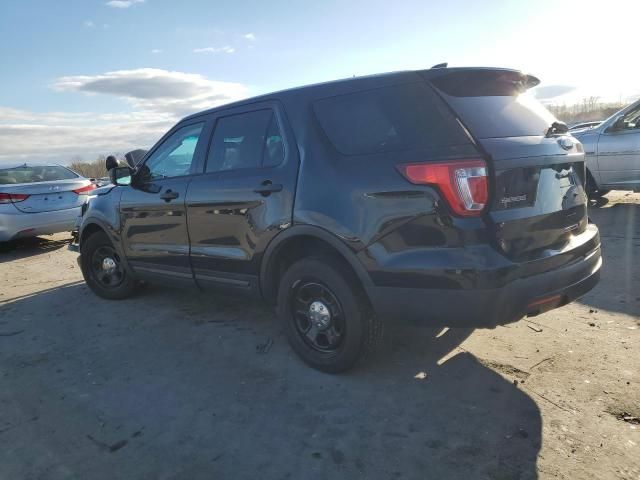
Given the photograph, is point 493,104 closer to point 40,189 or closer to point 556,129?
point 556,129

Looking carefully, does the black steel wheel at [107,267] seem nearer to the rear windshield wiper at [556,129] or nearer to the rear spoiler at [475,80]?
the rear spoiler at [475,80]

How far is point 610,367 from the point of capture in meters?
3.24

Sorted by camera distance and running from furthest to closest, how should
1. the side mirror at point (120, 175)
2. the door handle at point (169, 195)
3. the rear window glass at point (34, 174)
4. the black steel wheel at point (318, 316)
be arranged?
1. the rear window glass at point (34, 174)
2. the side mirror at point (120, 175)
3. the door handle at point (169, 195)
4. the black steel wheel at point (318, 316)

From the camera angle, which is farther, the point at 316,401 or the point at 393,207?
the point at 316,401

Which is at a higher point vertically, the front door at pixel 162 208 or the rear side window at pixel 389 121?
the rear side window at pixel 389 121

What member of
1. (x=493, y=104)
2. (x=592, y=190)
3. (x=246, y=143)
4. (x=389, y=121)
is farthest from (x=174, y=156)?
(x=592, y=190)

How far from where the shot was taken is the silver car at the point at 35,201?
822 cm

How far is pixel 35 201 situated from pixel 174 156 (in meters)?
5.19

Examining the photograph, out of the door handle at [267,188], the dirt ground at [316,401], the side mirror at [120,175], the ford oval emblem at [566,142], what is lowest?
the dirt ground at [316,401]

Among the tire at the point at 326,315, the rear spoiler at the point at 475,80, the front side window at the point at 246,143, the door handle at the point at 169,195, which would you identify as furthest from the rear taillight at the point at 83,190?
the rear spoiler at the point at 475,80

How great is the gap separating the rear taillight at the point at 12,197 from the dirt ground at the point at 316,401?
4.39 metres

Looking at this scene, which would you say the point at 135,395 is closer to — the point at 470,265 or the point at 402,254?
the point at 402,254

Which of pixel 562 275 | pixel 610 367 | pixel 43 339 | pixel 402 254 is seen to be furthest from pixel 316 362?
pixel 43 339

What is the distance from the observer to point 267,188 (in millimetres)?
3502
